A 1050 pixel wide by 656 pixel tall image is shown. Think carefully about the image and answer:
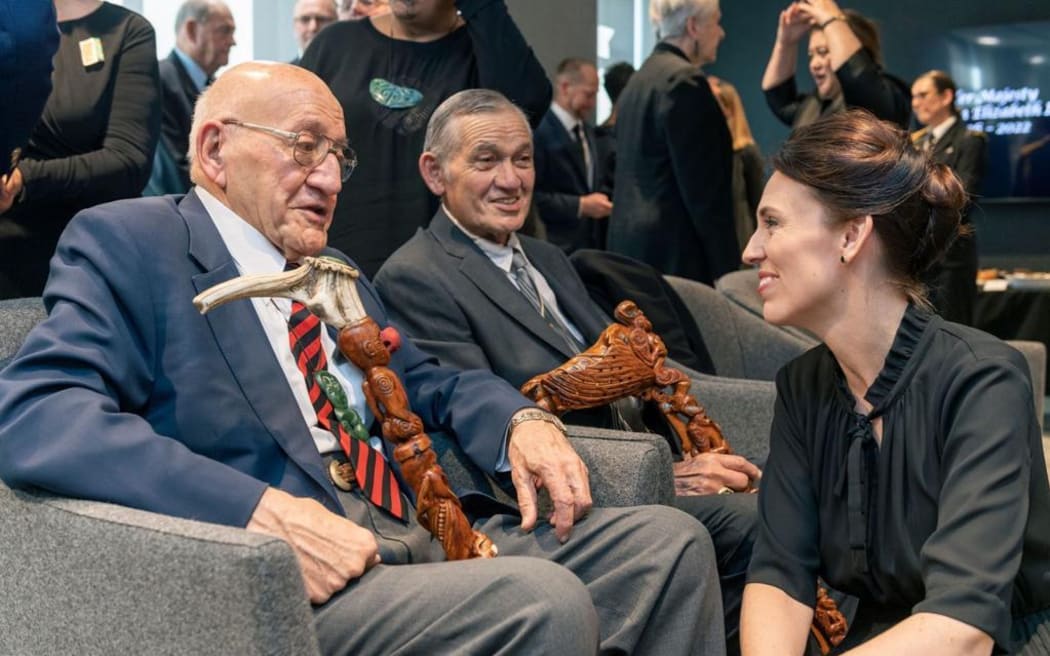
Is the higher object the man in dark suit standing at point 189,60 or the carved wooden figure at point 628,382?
the man in dark suit standing at point 189,60

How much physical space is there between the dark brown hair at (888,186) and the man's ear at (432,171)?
4.16ft

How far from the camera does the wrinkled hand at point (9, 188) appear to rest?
256 cm

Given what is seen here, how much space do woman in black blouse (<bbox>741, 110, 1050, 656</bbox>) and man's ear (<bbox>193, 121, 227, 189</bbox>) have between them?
0.90 meters

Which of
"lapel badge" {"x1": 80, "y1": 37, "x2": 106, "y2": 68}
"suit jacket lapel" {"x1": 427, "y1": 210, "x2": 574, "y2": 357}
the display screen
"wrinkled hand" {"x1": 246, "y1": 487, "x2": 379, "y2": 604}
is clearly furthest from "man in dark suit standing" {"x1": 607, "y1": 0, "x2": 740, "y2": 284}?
the display screen

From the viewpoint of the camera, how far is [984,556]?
1.68m

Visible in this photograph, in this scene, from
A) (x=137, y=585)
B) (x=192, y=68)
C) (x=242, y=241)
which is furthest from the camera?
(x=192, y=68)

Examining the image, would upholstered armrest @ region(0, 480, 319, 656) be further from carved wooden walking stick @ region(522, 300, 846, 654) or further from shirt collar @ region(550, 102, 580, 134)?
shirt collar @ region(550, 102, 580, 134)

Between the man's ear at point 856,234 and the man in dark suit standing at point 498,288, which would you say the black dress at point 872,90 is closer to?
the man in dark suit standing at point 498,288

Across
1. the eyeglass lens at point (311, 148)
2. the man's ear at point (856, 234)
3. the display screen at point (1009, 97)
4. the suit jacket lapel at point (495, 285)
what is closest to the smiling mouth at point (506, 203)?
the suit jacket lapel at point (495, 285)

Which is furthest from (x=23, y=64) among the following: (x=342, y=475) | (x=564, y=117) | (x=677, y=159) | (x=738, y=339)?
(x=564, y=117)

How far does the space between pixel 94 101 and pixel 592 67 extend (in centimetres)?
378

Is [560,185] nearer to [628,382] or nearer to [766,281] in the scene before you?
[628,382]

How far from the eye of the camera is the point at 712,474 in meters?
2.74

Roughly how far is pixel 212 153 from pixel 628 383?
0.98m
